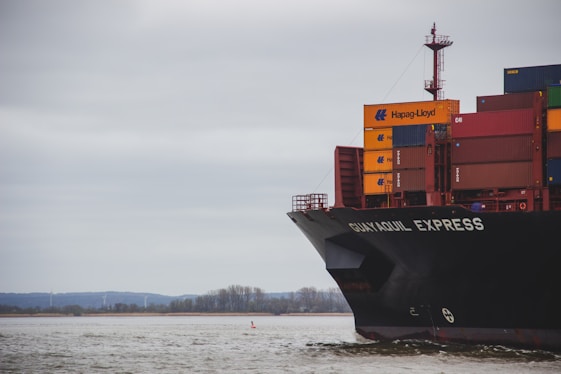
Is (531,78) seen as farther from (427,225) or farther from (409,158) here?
(427,225)

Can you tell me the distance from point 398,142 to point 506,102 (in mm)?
5168

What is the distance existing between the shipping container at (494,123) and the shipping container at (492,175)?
4.58ft

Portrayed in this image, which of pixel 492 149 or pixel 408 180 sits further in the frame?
pixel 408 180

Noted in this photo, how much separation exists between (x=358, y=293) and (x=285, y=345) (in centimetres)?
726

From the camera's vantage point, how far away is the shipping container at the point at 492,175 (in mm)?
42781

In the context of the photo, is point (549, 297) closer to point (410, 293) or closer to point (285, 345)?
point (410, 293)

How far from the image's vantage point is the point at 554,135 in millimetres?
41969

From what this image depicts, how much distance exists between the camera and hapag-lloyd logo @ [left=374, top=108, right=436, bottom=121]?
46750mm

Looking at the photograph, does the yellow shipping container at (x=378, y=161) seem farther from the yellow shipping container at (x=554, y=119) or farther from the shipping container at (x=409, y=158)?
the yellow shipping container at (x=554, y=119)

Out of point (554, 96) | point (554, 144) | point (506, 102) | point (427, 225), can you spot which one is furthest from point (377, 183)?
point (554, 96)

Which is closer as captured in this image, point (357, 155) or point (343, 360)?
point (343, 360)

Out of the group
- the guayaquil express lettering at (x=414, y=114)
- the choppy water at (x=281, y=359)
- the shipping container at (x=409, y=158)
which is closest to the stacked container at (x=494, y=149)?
the shipping container at (x=409, y=158)

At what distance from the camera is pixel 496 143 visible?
143 feet

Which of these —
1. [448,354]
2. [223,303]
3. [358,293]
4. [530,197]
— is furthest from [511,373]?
[223,303]
